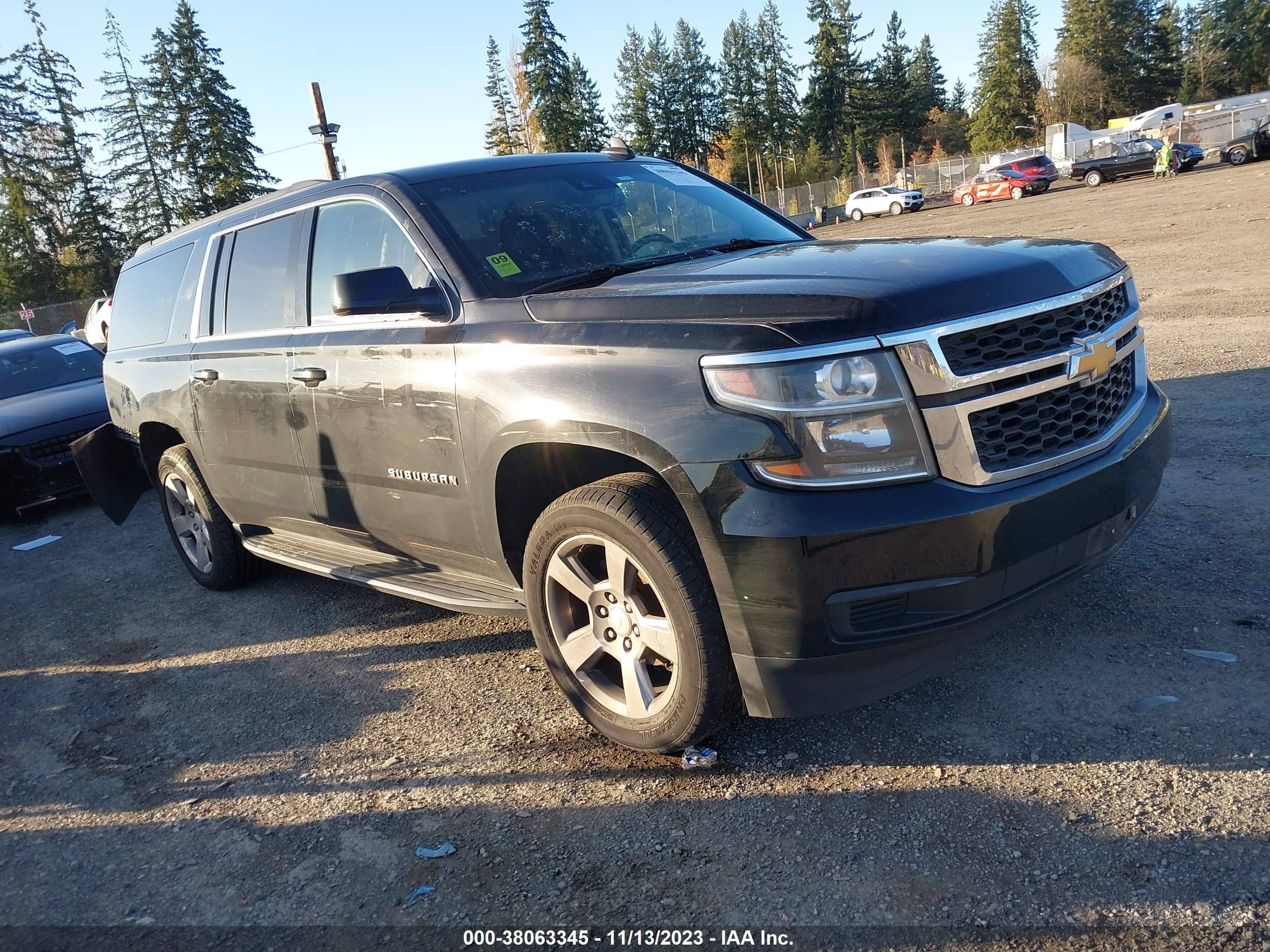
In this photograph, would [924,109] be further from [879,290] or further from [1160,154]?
[879,290]

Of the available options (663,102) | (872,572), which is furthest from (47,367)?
(663,102)

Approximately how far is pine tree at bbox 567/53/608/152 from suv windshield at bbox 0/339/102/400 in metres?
44.2

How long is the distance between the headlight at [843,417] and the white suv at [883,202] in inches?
1890

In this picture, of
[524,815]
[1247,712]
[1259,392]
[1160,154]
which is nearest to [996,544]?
[1247,712]

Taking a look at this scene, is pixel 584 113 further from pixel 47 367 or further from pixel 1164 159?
pixel 47 367

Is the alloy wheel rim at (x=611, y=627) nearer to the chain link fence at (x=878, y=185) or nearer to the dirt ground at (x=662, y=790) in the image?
the dirt ground at (x=662, y=790)

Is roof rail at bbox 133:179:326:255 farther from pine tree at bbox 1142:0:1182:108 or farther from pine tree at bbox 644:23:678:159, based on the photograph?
pine tree at bbox 1142:0:1182:108

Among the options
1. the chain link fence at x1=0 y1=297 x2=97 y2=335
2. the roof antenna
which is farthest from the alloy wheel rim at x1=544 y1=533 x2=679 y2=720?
the chain link fence at x1=0 y1=297 x2=97 y2=335

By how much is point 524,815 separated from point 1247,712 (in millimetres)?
2241

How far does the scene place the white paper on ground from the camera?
7.75 meters

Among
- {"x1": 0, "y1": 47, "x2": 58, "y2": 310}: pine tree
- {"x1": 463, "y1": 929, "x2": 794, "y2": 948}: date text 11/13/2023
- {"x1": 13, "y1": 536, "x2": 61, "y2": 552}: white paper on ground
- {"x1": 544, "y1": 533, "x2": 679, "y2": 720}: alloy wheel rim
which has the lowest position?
{"x1": 463, "y1": 929, "x2": 794, "y2": 948}: date text 11/13/2023

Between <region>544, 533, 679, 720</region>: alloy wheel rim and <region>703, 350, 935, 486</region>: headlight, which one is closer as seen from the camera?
<region>703, 350, 935, 486</region>: headlight

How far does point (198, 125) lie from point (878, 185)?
144ft

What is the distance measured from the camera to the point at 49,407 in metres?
8.97
